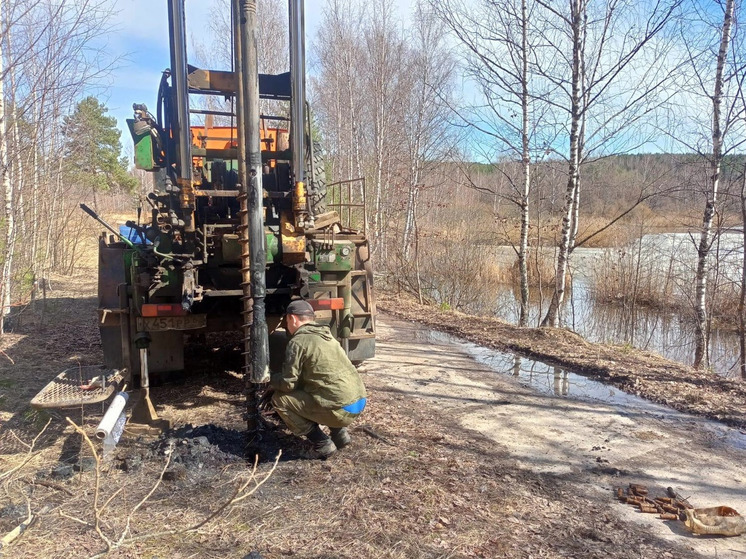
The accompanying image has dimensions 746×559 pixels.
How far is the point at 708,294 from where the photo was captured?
12.9m

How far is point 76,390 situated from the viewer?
176 inches

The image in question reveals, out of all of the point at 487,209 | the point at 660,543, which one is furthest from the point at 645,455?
the point at 487,209

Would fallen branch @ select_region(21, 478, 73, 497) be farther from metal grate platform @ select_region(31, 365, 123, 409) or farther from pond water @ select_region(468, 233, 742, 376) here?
A: pond water @ select_region(468, 233, 742, 376)

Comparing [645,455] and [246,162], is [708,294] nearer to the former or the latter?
[645,455]

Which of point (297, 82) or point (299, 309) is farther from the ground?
point (297, 82)

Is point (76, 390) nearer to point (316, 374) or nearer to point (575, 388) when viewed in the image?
point (316, 374)

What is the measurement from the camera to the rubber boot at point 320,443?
13.3 feet

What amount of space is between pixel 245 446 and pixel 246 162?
2.28 m

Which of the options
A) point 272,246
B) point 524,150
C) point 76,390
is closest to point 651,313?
point 524,150

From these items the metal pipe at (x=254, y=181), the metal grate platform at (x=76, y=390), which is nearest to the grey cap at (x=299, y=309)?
the metal pipe at (x=254, y=181)

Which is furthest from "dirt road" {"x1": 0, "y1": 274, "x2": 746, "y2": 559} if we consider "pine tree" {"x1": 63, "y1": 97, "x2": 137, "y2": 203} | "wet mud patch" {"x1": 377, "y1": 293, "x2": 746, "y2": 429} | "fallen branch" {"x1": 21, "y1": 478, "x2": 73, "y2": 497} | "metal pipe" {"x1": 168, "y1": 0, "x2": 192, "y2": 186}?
"pine tree" {"x1": 63, "y1": 97, "x2": 137, "y2": 203}

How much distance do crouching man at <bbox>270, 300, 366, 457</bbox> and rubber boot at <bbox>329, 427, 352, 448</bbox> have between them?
0.09 meters

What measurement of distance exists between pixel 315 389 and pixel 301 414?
24cm

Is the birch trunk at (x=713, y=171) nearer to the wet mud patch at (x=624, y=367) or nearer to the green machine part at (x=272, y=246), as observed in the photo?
the wet mud patch at (x=624, y=367)
